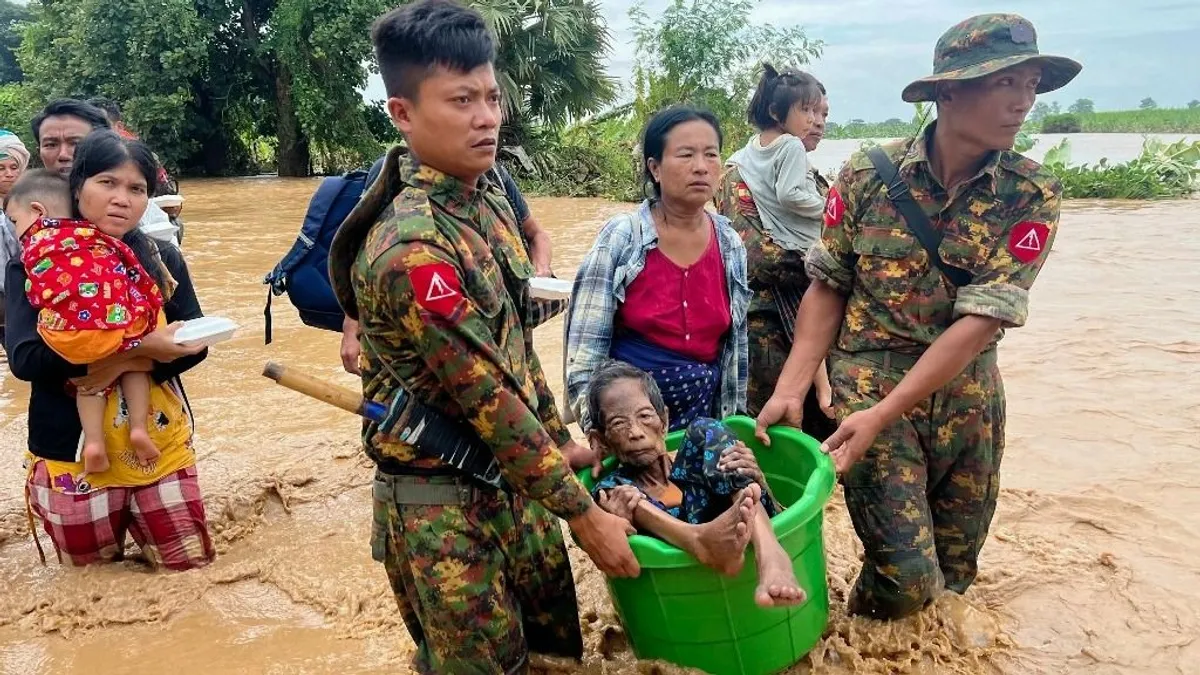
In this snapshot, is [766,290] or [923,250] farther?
[766,290]

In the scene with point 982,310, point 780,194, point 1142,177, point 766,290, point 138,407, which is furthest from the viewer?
point 1142,177

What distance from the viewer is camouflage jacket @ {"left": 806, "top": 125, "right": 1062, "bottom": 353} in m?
2.38

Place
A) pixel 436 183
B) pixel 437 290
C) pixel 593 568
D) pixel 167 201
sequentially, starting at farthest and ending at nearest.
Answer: pixel 167 201, pixel 593 568, pixel 436 183, pixel 437 290

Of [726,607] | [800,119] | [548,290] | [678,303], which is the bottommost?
[726,607]

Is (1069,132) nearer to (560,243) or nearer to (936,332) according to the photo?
(560,243)

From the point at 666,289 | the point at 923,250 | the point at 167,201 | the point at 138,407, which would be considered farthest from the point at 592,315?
the point at 167,201

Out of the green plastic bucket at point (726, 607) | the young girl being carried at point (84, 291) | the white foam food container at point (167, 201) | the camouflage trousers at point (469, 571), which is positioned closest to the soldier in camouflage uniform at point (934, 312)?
the green plastic bucket at point (726, 607)

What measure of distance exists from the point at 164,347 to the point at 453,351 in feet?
5.85

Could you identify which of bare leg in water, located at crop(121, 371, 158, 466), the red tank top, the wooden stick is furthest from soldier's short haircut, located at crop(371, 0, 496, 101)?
bare leg in water, located at crop(121, 371, 158, 466)

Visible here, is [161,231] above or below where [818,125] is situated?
below

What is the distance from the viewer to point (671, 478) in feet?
8.44

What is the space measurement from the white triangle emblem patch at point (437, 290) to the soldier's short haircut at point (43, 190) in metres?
2.04

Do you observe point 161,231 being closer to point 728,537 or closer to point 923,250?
point 728,537

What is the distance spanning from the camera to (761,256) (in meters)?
3.70
